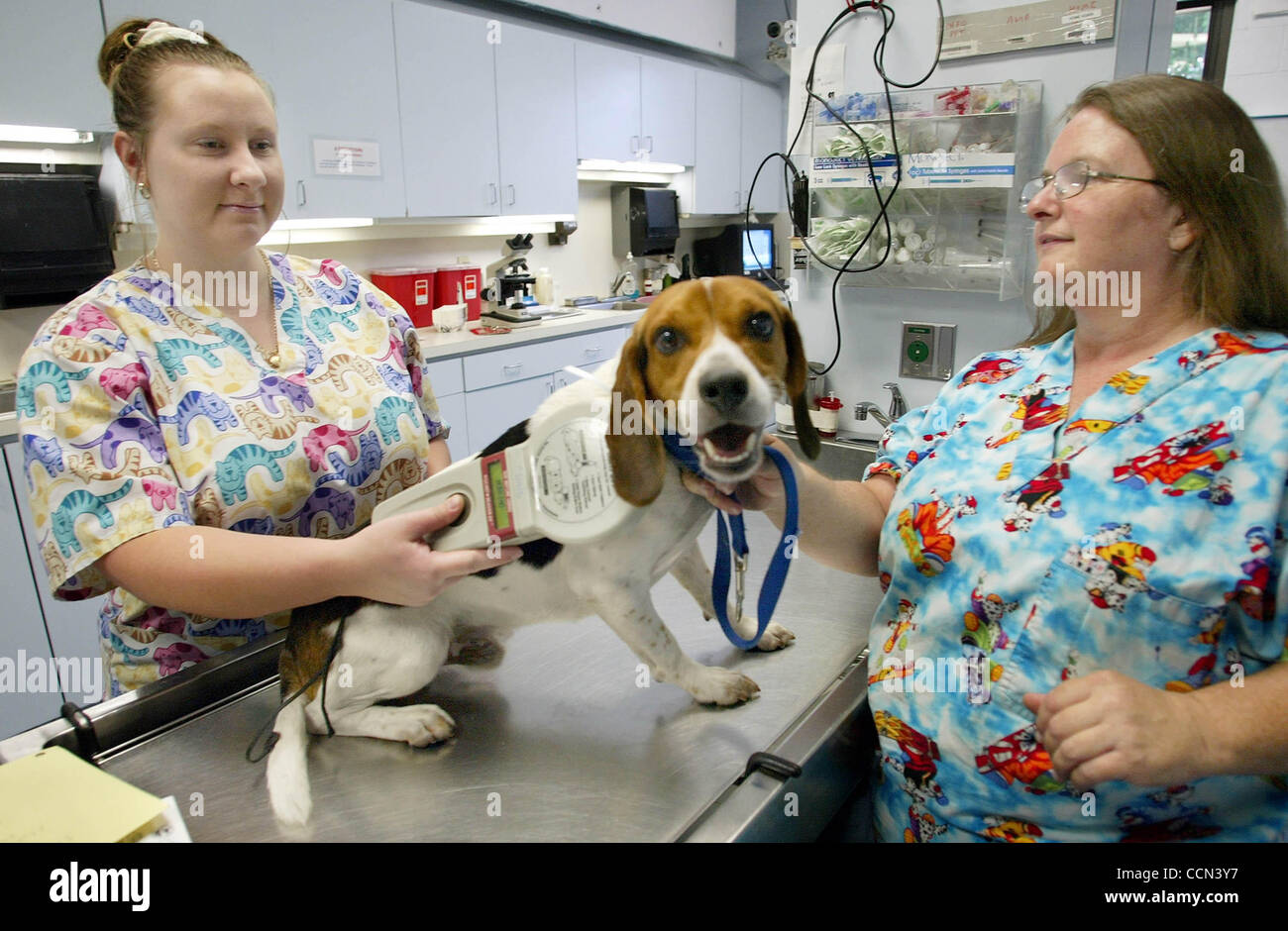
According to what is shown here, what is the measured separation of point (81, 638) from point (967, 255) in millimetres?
3326

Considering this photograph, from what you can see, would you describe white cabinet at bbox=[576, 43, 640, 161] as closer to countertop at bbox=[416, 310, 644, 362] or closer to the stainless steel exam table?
countertop at bbox=[416, 310, 644, 362]

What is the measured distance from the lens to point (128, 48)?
1272 millimetres

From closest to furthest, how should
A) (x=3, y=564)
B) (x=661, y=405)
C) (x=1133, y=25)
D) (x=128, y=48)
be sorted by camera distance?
1. (x=661, y=405)
2. (x=128, y=48)
3. (x=1133, y=25)
4. (x=3, y=564)

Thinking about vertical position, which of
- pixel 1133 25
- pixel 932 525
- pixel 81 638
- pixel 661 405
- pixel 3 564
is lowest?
pixel 81 638

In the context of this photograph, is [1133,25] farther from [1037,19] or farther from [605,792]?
[605,792]

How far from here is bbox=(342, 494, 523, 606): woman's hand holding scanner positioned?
3.31 ft

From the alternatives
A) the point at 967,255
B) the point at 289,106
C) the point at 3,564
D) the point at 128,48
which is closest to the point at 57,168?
the point at 289,106

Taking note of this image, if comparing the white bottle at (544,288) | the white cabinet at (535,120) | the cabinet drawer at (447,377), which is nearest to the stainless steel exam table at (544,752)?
the cabinet drawer at (447,377)

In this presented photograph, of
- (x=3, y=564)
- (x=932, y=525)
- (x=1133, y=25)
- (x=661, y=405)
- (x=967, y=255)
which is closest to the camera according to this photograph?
(x=661, y=405)

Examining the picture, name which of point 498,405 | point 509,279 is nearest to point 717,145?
point 509,279

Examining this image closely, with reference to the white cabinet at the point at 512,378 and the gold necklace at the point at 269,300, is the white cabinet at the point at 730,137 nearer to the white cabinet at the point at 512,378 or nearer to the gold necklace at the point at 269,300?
the white cabinet at the point at 512,378

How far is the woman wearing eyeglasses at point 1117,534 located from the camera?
0.93 meters

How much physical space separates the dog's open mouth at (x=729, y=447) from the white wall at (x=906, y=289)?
1436 millimetres

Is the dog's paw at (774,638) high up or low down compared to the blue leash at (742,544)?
down
